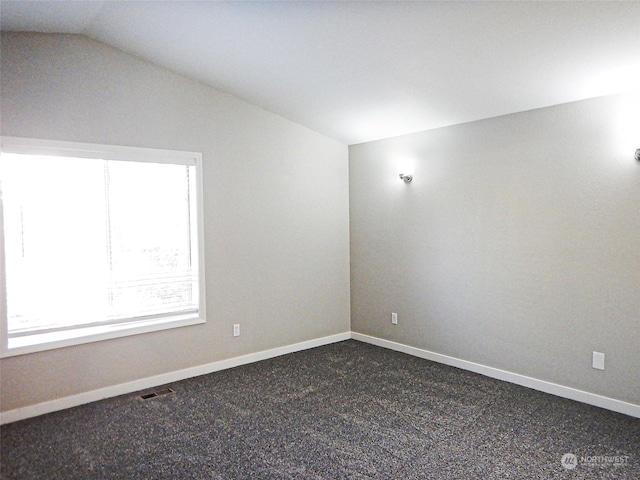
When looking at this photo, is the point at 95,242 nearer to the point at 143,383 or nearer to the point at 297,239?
the point at 143,383

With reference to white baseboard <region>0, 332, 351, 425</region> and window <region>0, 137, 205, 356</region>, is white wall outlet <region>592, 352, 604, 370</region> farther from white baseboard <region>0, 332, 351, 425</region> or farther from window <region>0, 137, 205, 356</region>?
window <region>0, 137, 205, 356</region>

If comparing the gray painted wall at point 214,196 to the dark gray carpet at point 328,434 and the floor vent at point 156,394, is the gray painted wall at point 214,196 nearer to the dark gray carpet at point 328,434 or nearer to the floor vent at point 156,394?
the floor vent at point 156,394

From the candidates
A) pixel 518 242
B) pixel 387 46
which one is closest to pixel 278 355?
pixel 518 242

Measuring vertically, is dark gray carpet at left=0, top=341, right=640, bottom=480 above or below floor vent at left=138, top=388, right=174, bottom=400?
below

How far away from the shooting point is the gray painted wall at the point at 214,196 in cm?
336

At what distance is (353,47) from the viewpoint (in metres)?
3.22

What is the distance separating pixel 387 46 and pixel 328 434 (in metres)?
2.70

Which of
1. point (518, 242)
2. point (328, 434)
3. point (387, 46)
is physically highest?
point (387, 46)

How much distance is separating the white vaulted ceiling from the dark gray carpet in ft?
7.90

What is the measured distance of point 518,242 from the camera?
3854 millimetres

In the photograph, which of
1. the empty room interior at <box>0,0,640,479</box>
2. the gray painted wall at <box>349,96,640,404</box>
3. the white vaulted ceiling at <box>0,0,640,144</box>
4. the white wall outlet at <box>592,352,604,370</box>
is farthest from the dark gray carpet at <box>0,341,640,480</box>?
the white vaulted ceiling at <box>0,0,640,144</box>

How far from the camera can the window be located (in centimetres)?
333

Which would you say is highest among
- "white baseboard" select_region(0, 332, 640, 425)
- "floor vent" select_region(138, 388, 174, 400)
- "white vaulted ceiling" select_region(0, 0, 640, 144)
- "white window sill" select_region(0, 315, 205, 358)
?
"white vaulted ceiling" select_region(0, 0, 640, 144)

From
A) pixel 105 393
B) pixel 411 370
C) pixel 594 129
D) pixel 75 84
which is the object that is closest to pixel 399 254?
pixel 411 370
